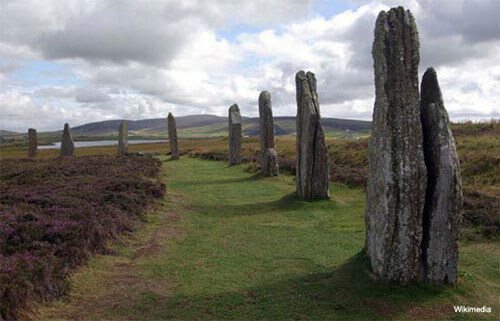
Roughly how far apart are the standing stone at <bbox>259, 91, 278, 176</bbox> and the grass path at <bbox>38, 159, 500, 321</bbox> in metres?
10.1

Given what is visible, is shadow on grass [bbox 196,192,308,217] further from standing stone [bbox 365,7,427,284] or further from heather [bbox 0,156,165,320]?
standing stone [bbox 365,7,427,284]

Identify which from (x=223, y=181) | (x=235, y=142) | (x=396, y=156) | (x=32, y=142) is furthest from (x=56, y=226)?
(x=32, y=142)

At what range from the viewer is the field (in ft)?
32.8

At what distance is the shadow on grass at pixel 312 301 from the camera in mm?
9812

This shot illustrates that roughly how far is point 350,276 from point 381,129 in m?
3.33

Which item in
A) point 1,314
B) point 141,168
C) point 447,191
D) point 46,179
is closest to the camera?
point 1,314

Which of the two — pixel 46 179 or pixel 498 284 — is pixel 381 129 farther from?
pixel 46 179

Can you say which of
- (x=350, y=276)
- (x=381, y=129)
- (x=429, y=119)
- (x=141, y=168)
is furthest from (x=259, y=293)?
(x=141, y=168)

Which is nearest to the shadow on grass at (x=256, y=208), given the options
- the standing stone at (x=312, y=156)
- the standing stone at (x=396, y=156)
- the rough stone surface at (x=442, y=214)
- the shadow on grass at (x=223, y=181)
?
the standing stone at (x=312, y=156)

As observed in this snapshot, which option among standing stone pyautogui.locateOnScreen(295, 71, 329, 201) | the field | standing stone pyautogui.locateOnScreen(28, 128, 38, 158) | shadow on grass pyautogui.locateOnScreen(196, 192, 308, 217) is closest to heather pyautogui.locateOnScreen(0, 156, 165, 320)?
the field

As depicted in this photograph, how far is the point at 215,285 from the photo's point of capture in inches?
451

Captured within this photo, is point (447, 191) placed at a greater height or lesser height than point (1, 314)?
greater

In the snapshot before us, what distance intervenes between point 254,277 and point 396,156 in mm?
4282

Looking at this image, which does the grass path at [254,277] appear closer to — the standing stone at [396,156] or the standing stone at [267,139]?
the standing stone at [396,156]
